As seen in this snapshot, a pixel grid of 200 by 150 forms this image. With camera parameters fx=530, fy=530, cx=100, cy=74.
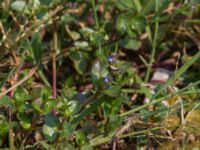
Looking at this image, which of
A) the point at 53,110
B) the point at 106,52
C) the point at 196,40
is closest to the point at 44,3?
the point at 106,52

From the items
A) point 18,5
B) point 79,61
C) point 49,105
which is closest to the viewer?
point 49,105

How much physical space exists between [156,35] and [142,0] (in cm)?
19

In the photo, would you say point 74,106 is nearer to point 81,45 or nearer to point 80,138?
point 80,138

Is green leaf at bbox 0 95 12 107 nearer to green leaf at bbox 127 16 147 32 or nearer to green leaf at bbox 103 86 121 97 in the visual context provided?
green leaf at bbox 103 86 121 97

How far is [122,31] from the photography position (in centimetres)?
159

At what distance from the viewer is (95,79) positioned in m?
1.42

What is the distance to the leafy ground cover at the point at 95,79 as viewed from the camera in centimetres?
137

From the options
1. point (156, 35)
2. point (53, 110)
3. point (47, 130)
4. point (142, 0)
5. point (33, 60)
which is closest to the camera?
point (47, 130)

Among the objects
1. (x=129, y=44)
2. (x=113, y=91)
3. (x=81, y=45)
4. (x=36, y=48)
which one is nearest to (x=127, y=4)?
(x=129, y=44)

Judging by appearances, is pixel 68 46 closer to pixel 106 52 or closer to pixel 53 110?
pixel 106 52

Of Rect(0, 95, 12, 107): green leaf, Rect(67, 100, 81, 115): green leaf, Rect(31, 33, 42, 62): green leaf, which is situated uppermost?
Rect(31, 33, 42, 62): green leaf

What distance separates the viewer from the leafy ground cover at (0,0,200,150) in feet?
4.50

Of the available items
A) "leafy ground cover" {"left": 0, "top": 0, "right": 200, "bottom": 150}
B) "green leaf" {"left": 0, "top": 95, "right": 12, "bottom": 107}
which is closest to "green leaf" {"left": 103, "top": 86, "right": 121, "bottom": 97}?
"leafy ground cover" {"left": 0, "top": 0, "right": 200, "bottom": 150}

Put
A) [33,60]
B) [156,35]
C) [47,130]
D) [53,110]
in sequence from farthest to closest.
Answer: [156,35], [33,60], [53,110], [47,130]
